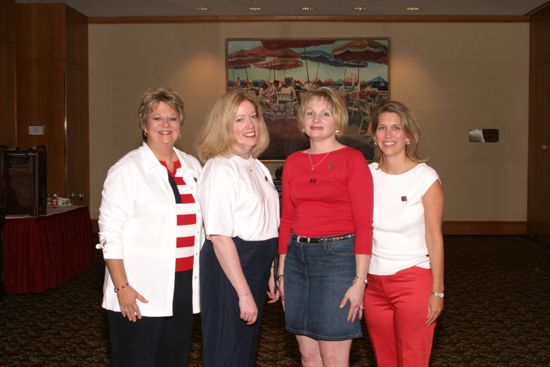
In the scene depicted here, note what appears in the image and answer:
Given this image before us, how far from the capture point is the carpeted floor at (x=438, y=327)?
482 centimetres

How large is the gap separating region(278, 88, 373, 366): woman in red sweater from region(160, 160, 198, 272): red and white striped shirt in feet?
1.34

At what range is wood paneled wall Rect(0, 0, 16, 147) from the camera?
8.20m

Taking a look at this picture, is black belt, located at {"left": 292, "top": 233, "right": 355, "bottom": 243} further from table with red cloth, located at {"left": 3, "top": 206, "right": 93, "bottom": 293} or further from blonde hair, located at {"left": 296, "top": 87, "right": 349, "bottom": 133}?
table with red cloth, located at {"left": 3, "top": 206, "right": 93, "bottom": 293}

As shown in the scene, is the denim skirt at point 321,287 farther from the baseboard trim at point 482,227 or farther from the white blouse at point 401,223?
the baseboard trim at point 482,227

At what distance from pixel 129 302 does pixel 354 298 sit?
2.95ft

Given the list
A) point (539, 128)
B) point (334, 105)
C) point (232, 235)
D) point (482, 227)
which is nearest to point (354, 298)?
point (232, 235)

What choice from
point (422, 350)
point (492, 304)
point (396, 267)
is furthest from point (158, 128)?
point (492, 304)

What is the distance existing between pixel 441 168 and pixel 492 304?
5391mm

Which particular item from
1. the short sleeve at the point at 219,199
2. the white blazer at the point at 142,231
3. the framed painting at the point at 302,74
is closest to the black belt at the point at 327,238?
the short sleeve at the point at 219,199

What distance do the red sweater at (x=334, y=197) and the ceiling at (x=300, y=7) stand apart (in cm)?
785

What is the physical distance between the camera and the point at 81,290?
23.4ft

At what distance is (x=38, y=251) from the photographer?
674 cm

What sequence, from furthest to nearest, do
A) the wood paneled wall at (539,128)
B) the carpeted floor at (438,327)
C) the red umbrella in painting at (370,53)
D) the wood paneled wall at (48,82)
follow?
the red umbrella in painting at (370,53)
the wood paneled wall at (539,128)
the wood paneled wall at (48,82)
the carpeted floor at (438,327)

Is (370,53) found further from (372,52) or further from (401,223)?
(401,223)
